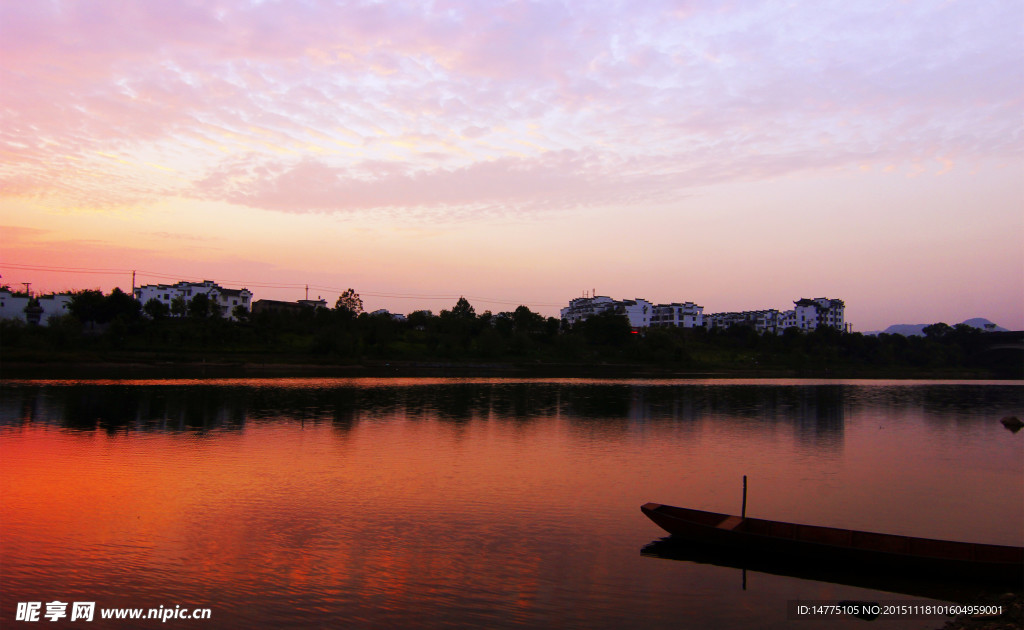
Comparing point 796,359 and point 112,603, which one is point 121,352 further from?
point 796,359

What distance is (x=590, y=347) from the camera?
389 feet

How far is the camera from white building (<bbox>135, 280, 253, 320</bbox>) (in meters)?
124

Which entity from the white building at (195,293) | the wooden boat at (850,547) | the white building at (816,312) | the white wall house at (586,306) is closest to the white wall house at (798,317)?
the white building at (816,312)

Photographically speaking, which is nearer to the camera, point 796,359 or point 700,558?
point 700,558

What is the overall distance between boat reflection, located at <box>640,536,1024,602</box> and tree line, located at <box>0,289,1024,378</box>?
7786 centimetres

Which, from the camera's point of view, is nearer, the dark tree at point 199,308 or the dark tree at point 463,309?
the dark tree at point 199,308

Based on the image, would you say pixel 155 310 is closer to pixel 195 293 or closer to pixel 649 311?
pixel 195 293

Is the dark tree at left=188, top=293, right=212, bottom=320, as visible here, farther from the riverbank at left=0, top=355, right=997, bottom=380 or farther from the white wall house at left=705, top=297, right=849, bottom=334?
the white wall house at left=705, top=297, right=849, bottom=334

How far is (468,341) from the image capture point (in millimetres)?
106812

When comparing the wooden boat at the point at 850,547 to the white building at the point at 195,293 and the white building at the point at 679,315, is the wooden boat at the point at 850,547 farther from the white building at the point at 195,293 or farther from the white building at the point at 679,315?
the white building at the point at 679,315

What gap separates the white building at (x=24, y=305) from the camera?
101 meters

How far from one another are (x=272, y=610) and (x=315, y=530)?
4.54 metres

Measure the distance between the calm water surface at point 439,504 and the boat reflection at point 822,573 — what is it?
17.1 inches

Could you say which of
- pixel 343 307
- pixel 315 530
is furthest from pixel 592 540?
pixel 343 307
